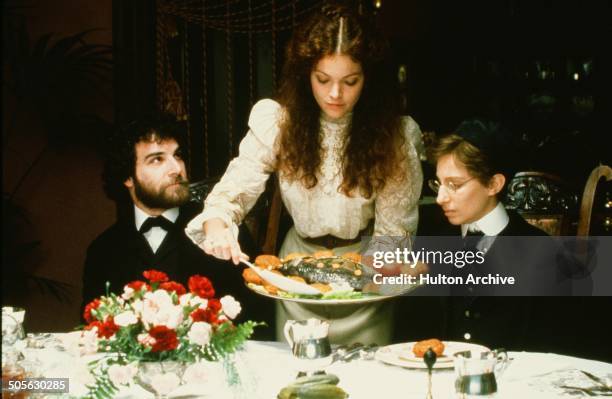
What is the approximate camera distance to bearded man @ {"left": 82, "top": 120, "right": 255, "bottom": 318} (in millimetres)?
2707

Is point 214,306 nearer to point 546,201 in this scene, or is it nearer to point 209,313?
point 209,313

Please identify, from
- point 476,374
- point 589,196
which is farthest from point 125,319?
point 589,196

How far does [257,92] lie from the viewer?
6.12 metres

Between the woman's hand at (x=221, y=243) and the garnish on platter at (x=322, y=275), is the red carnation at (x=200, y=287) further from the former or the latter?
the woman's hand at (x=221, y=243)

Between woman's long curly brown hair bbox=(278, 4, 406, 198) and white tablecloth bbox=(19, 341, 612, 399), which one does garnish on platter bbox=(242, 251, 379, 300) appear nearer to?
white tablecloth bbox=(19, 341, 612, 399)

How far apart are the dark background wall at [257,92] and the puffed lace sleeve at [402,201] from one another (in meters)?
0.38

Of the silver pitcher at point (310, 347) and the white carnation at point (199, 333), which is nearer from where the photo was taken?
the white carnation at point (199, 333)

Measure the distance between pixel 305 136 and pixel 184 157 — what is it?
480mm

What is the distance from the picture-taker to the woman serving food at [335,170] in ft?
8.59

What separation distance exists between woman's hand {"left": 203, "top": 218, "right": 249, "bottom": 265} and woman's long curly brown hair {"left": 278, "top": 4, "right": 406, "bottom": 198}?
15.0 inches

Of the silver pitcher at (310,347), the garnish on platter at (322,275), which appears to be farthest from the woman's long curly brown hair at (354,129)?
the silver pitcher at (310,347)

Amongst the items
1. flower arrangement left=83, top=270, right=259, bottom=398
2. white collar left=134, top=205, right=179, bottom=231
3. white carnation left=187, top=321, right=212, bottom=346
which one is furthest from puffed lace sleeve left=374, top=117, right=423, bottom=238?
white carnation left=187, top=321, right=212, bottom=346

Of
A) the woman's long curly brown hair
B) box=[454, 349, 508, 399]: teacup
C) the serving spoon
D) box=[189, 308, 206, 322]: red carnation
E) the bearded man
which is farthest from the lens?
the bearded man

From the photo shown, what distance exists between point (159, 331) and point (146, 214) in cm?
131
